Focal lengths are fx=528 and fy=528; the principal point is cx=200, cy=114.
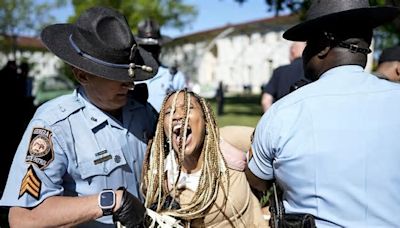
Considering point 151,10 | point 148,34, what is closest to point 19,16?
point 151,10

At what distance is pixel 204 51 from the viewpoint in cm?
5081

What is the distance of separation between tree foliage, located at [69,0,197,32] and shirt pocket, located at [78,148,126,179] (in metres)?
25.1

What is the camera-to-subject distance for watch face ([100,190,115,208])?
6.25ft

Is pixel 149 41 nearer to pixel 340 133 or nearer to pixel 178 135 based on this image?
pixel 178 135

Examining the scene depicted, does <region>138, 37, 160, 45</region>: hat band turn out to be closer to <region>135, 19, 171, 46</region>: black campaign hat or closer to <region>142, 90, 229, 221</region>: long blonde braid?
<region>135, 19, 171, 46</region>: black campaign hat

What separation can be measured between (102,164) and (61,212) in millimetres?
310

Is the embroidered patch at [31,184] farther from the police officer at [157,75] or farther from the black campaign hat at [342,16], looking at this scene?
the police officer at [157,75]

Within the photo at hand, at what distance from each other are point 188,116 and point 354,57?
76 cm

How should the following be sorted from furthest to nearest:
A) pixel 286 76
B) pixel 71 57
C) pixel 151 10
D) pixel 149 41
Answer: pixel 151 10 → pixel 286 76 → pixel 149 41 → pixel 71 57

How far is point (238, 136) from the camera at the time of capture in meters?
2.51

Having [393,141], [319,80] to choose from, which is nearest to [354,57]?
[319,80]

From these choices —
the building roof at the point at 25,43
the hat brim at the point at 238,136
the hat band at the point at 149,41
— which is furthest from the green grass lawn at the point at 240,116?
the building roof at the point at 25,43

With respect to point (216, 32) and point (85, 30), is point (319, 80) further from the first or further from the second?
point (216, 32)

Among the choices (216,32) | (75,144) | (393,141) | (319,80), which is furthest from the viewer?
(216,32)
